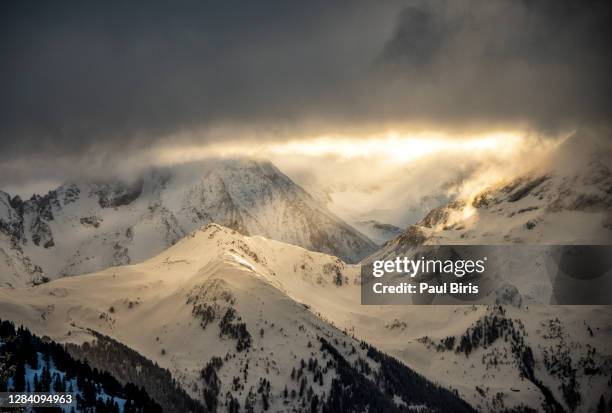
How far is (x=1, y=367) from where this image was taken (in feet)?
599

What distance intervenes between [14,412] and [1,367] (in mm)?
10861

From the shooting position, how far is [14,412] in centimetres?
18888
